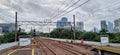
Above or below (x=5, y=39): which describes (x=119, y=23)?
above

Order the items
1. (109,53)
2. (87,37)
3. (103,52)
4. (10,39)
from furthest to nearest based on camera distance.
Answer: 1. (10,39)
2. (87,37)
3. (103,52)
4. (109,53)

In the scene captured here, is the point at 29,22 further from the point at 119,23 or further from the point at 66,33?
the point at 119,23

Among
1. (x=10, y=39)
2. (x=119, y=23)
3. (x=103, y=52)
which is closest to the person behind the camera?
(x=103, y=52)

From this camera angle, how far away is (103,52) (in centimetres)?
1283

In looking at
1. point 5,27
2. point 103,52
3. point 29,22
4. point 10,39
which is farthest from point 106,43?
point 5,27

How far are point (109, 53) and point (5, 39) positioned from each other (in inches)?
4607

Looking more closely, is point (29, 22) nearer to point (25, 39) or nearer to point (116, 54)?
point (25, 39)

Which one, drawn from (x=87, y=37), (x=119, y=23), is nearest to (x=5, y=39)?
(x=87, y=37)

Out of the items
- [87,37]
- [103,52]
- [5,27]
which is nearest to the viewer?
[103,52]

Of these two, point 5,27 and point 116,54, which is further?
point 5,27

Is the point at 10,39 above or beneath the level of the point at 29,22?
beneath

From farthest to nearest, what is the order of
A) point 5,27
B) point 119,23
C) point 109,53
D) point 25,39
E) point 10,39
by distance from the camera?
1. point 5,27
2. point 119,23
3. point 10,39
4. point 25,39
5. point 109,53

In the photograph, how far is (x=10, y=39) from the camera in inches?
4702

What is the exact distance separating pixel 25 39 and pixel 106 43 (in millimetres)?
14603
